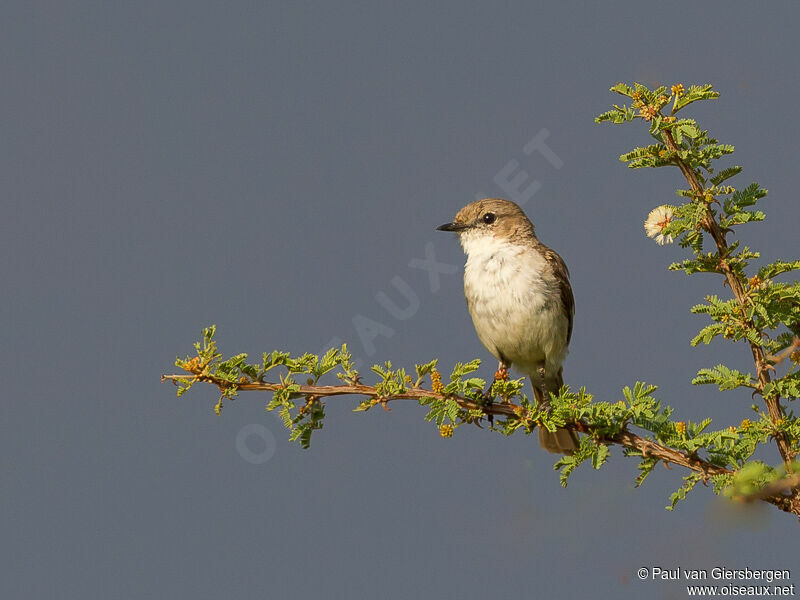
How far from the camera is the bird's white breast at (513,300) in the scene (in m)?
7.56

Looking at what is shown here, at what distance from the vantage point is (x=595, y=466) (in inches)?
230

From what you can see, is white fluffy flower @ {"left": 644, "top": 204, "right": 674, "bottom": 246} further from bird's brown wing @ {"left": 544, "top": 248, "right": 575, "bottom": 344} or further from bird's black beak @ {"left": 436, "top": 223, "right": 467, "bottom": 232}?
bird's black beak @ {"left": 436, "top": 223, "right": 467, "bottom": 232}

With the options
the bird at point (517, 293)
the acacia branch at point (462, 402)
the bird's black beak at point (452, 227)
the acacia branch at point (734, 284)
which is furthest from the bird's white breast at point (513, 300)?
the acacia branch at point (734, 284)

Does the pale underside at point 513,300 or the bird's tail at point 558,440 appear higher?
the pale underside at point 513,300

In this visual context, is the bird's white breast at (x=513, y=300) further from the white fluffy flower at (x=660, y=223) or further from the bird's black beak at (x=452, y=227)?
the white fluffy flower at (x=660, y=223)

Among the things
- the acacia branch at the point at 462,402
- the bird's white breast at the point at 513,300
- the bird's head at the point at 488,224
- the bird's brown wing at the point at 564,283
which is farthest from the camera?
the bird's head at the point at 488,224

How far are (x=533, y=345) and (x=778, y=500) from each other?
2.73m

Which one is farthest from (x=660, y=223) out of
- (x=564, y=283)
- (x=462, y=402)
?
(x=564, y=283)

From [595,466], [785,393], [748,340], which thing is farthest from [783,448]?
[595,466]

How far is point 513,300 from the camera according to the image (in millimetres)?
7531

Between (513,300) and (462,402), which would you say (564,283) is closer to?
(513,300)

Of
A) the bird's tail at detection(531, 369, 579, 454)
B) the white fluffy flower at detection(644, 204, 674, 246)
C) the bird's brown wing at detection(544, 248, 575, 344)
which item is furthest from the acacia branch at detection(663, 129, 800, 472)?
the bird's tail at detection(531, 369, 579, 454)

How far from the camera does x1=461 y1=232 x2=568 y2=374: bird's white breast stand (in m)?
7.56

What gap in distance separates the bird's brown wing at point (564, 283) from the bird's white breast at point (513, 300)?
10 centimetres
